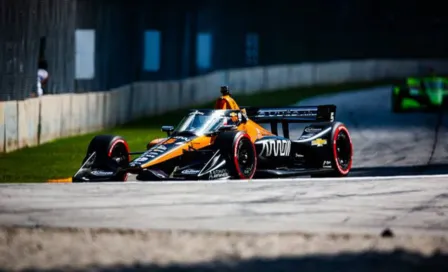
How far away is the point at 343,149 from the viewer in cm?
1905

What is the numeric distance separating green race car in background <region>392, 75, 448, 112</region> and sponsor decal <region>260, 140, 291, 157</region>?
19235 millimetres

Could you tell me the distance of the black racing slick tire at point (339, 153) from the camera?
60.9 feet

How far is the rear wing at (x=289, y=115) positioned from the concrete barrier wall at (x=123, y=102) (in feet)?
18.1

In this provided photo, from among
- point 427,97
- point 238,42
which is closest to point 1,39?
point 427,97

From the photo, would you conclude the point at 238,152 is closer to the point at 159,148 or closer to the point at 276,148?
the point at 159,148

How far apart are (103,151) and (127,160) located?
547 millimetres

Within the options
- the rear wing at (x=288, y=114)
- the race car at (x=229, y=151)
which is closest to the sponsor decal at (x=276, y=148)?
the race car at (x=229, y=151)

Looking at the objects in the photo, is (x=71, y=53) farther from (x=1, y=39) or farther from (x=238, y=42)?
(x=238, y=42)

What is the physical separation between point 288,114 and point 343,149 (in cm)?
101

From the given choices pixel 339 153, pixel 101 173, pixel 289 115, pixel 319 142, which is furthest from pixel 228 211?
pixel 289 115

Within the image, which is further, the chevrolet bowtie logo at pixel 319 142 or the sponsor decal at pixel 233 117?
the chevrolet bowtie logo at pixel 319 142

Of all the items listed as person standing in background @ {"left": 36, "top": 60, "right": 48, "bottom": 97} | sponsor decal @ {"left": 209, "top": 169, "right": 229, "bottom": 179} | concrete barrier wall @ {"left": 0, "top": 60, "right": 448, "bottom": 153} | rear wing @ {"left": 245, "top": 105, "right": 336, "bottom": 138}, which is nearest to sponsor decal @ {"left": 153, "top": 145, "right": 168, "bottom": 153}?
sponsor decal @ {"left": 209, "top": 169, "right": 229, "bottom": 179}

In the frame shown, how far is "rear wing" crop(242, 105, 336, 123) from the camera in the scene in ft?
63.1

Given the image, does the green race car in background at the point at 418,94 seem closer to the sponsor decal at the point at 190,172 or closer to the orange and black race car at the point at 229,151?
the orange and black race car at the point at 229,151
